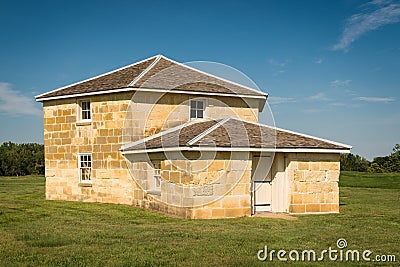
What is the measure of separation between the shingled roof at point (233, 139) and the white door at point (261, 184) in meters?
0.97

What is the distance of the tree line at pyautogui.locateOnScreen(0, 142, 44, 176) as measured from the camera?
5225cm

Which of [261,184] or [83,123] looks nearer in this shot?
[261,184]

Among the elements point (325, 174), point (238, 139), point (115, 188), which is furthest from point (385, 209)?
point (115, 188)

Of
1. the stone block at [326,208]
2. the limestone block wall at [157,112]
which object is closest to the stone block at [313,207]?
the stone block at [326,208]

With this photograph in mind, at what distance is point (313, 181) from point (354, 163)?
126 ft

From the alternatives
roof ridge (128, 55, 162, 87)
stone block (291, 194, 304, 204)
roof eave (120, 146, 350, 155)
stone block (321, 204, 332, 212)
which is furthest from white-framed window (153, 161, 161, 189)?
stone block (321, 204, 332, 212)

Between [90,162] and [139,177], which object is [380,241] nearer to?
[139,177]

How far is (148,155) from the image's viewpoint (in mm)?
17234

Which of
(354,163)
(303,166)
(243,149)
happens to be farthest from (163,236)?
(354,163)

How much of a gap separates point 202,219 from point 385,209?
815 centimetres

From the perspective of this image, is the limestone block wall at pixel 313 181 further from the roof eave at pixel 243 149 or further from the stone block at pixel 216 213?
the stone block at pixel 216 213

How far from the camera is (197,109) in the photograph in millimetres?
20812

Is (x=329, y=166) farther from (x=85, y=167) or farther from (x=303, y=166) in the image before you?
(x=85, y=167)

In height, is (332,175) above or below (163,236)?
above
